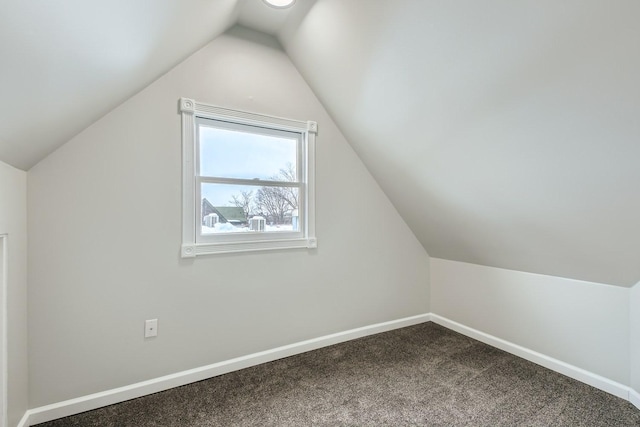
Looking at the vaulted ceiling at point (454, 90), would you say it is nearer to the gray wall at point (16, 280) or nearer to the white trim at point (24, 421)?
the gray wall at point (16, 280)

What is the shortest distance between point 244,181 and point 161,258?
80 cm

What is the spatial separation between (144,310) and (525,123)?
249 centimetres

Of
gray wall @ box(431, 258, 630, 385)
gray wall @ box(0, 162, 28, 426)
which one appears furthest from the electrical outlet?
gray wall @ box(431, 258, 630, 385)

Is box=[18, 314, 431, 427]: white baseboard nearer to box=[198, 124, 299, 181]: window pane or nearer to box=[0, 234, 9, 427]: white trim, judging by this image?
box=[0, 234, 9, 427]: white trim

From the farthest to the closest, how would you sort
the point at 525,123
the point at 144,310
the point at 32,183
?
the point at 144,310 → the point at 32,183 → the point at 525,123

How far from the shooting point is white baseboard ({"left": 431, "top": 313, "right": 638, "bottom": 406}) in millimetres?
1994

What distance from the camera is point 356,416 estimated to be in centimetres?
179

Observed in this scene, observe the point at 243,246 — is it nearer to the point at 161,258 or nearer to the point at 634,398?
the point at 161,258

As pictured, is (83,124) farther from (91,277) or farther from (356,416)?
(356,416)

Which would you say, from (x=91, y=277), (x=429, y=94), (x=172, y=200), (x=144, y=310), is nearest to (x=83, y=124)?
(x=172, y=200)

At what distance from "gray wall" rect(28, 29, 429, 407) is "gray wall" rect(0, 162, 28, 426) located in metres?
0.06

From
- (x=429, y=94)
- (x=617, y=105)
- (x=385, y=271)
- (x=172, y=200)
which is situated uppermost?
(x=429, y=94)

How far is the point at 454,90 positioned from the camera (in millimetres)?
1719

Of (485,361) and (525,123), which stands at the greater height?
(525,123)
